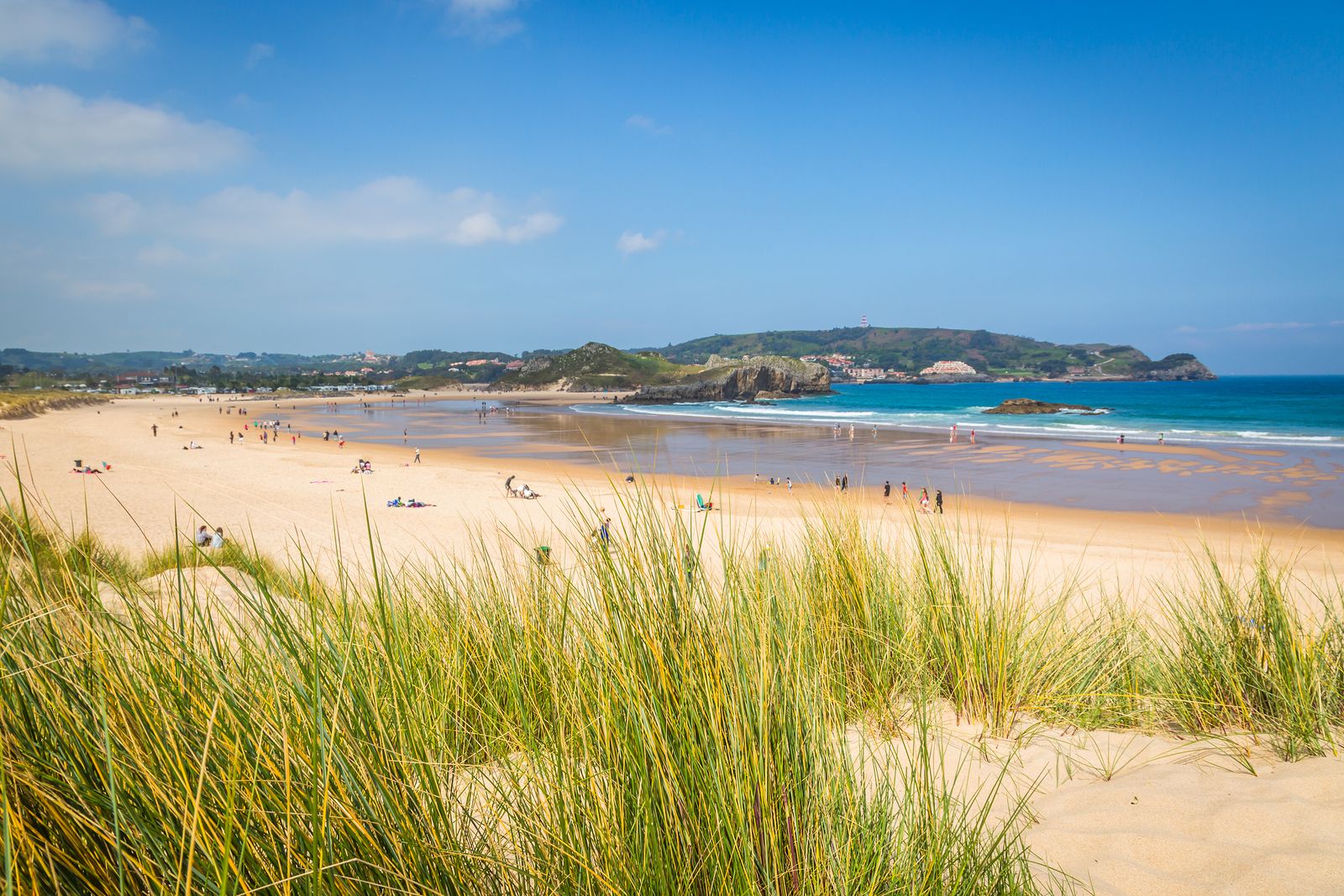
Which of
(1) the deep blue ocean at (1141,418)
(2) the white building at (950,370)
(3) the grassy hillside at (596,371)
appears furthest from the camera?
(2) the white building at (950,370)

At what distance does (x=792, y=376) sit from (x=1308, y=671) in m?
106

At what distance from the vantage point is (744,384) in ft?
327

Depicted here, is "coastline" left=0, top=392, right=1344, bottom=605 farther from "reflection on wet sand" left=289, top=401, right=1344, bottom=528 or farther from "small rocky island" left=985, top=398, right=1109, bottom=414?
"small rocky island" left=985, top=398, right=1109, bottom=414

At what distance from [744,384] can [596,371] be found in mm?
42782

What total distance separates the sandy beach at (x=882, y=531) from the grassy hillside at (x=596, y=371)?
75.9 meters

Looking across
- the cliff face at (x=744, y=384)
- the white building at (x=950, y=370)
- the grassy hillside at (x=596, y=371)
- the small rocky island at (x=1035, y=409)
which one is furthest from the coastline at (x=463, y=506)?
the white building at (x=950, y=370)

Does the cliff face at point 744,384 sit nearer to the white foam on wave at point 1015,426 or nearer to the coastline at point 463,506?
the white foam on wave at point 1015,426

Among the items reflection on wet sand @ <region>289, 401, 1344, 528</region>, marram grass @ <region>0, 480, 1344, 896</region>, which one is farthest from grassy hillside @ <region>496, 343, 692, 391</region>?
marram grass @ <region>0, 480, 1344, 896</region>

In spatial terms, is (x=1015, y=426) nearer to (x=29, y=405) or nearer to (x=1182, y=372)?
(x=29, y=405)

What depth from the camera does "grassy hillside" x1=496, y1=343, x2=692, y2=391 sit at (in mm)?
123625

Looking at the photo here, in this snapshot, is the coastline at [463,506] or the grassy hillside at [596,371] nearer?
the coastline at [463,506]

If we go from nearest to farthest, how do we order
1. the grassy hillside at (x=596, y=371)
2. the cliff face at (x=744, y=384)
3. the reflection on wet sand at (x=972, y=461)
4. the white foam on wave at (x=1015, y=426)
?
1. the reflection on wet sand at (x=972, y=461)
2. the white foam on wave at (x=1015, y=426)
3. the cliff face at (x=744, y=384)
4. the grassy hillside at (x=596, y=371)

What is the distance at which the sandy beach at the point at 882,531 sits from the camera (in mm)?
2338

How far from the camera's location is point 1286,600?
3748mm
